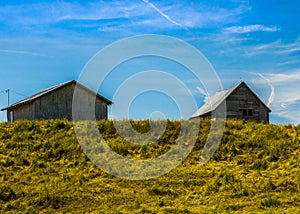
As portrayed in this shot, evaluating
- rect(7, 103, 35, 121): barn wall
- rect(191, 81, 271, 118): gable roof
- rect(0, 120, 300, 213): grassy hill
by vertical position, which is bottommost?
rect(0, 120, 300, 213): grassy hill

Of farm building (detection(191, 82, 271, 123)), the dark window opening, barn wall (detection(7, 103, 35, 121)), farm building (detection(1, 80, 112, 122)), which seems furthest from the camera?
the dark window opening

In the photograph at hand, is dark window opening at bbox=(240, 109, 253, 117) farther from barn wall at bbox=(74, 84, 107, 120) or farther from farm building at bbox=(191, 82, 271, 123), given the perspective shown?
barn wall at bbox=(74, 84, 107, 120)

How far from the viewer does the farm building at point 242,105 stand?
169 ft

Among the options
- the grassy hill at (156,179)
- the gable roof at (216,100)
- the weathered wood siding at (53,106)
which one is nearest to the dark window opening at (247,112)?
the gable roof at (216,100)

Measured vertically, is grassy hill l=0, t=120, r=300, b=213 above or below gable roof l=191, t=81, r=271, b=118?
below

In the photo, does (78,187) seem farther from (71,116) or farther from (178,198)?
(71,116)

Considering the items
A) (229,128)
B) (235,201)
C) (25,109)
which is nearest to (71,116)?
(25,109)

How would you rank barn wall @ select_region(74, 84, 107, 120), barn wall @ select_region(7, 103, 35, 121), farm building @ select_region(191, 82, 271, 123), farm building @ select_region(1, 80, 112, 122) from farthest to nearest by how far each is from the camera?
farm building @ select_region(191, 82, 271, 123), barn wall @ select_region(74, 84, 107, 120), barn wall @ select_region(7, 103, 35, 121), farm building @ select_region(1, 80, 112, 122)

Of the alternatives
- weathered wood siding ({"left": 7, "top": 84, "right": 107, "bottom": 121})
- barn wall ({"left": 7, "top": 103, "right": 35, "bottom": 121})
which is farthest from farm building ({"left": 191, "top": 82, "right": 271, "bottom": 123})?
barn wall ({"left": 7, "top": 103, "right": 35, "bottom": 121})

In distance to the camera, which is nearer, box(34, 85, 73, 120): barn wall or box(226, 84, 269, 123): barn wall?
box(34, 85, 73, 120): barn wall

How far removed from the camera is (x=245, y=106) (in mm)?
52188

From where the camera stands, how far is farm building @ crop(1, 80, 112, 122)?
1560 inches

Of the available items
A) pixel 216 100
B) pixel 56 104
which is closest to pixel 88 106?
pixel 56 104

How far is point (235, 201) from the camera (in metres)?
18.6
